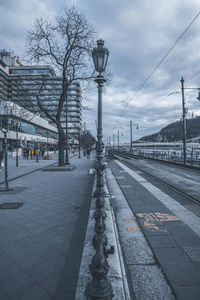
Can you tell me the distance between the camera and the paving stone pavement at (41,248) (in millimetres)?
2527

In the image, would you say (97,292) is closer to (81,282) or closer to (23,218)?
(81,282)

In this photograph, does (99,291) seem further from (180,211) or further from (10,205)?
(10,205)

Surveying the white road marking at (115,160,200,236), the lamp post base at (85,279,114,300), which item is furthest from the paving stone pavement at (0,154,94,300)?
the white road marking at (115,160,200,236)

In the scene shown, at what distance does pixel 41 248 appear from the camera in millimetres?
3506

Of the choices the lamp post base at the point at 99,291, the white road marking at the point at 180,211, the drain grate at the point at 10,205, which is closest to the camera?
the lamp post base at the point at 99,291

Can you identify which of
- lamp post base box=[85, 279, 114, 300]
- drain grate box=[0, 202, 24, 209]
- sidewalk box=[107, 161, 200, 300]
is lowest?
sidewalk box=[107, 161, 200, 300]

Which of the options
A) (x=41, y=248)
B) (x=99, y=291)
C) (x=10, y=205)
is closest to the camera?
(x=99, y=291)

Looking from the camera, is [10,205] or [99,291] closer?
[99,291]

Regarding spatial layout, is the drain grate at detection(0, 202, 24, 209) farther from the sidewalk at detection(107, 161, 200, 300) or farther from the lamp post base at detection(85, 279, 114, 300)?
the lamp post base at detection(85, 279, 114, 300)

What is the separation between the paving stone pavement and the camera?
2.53m

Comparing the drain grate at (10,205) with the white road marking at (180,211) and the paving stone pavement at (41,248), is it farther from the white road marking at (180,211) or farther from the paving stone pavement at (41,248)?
the white road marking at (180,211)

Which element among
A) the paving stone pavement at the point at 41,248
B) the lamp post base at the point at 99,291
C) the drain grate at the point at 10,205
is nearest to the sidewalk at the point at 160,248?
the lamp post base at the point at 99,291

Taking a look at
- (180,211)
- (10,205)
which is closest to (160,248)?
(180,211)

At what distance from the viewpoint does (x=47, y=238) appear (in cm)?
388
